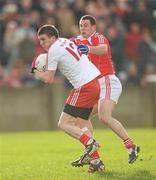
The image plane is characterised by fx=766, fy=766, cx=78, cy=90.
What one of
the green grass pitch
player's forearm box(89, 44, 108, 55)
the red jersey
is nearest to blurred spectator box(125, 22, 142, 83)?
the green grass pitch

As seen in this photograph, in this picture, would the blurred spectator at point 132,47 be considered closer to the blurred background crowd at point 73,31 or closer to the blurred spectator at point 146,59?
the blurred background crowd at point 73,31

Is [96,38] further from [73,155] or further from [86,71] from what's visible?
[73,155]

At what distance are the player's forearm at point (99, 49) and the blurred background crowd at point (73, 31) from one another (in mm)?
9411

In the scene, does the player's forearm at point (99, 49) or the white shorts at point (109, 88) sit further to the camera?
the white shorts at point (109, 88)

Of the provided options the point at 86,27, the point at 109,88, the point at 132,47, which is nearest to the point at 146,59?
the point at 132,47

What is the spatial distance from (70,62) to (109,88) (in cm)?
135

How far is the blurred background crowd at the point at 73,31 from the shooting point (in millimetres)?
21547

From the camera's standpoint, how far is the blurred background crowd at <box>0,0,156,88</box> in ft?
70.7

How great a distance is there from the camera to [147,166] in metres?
11.3

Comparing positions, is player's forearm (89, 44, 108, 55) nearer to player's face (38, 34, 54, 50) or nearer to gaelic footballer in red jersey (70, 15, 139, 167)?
gaelic footballer in red jersey (70, 15, 139, 167)

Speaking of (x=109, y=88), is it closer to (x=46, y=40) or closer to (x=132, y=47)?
(x=46, y=40)

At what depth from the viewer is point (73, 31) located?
2164cm

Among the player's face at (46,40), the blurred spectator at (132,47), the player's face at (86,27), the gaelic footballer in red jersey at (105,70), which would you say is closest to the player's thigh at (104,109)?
the gaelic footballer in red jersey at (105,70)

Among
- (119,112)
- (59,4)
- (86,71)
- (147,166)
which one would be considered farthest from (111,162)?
(59,4)
